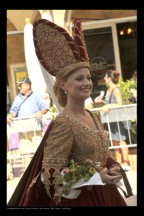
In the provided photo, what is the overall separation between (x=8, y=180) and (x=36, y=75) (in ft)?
5.78

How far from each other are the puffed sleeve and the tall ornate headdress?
1.11 feet

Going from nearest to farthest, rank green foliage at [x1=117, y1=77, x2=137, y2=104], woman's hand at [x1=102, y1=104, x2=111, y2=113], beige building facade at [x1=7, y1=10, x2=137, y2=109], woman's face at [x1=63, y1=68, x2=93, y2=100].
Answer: woman's face at [x1=63, y1=68, x2=93, y2=100] < woman's hand at [x1=102, y1=104, x2=111, y2=113] < green foliage at [x1=117, y1=77, x2=137, y2=104] < beige building facade at [x1=7, y1=10, x2=137, y2=109]

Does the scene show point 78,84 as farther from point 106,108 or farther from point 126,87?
point 126,87

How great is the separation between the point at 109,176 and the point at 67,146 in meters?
0.26

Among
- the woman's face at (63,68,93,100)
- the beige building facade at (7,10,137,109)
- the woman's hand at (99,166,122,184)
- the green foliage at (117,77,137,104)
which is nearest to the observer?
the woman's hand at (99,166,122,184)

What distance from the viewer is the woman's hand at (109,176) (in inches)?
87.3

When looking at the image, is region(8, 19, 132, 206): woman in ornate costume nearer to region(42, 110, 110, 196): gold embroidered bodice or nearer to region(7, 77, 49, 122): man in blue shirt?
region(42, 110, 110, 196): gold embroidered bodice

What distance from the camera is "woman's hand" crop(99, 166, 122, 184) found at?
7.27ft

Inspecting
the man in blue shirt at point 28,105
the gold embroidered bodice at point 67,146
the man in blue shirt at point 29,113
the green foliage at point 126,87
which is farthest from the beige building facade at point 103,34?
the gold embroidered bodice at point 67,146

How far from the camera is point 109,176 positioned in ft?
7.30

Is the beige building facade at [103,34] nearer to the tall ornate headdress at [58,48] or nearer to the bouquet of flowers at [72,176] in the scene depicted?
the tall ornate headdress at [58,48]

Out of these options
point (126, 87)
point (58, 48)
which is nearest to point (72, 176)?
point (58, 48)

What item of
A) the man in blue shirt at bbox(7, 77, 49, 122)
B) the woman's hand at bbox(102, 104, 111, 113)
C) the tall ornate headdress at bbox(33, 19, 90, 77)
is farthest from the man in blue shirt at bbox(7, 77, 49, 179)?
the tall ornate headdress at bbox(33, 19, 90, 77)

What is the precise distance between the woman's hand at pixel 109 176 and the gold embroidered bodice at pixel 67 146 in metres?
0.13
